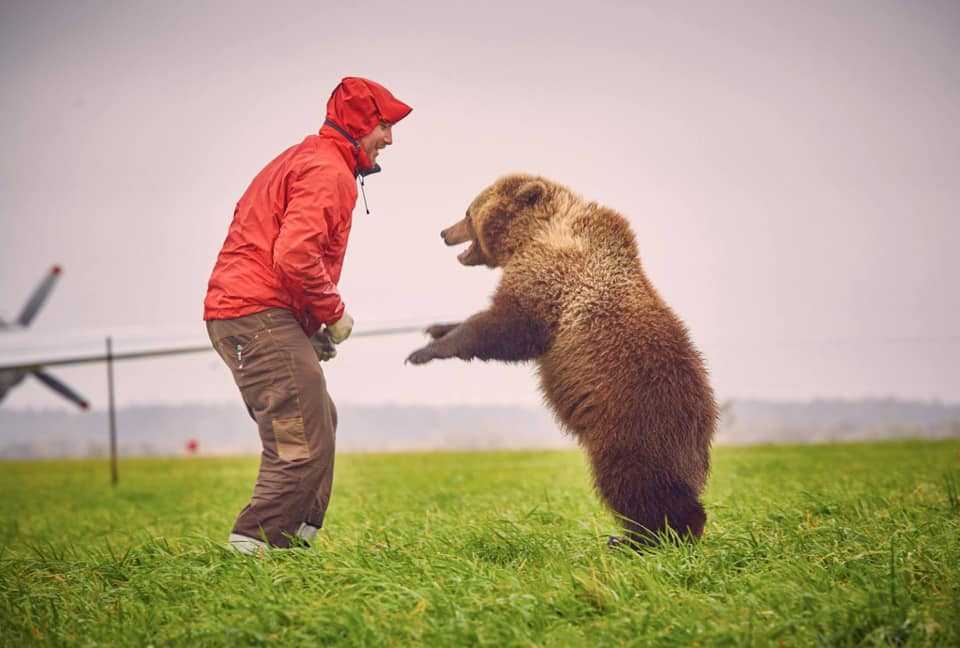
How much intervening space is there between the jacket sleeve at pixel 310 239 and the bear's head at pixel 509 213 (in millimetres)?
1297

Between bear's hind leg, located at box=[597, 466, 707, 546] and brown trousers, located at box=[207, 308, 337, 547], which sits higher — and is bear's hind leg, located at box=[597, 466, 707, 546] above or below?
below

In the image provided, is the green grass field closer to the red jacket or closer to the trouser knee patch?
the trouser knee patch

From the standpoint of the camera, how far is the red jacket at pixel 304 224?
14.5 ft

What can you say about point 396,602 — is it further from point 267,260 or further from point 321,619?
point 267,260

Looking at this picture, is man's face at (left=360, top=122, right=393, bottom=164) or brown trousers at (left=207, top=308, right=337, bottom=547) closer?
brown trousers at (left=207, top=308, right=337, bottom=547)

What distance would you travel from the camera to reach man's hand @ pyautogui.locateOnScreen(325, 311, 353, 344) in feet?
15.6

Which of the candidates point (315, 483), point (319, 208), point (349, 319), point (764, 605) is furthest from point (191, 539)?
point (764, 605)

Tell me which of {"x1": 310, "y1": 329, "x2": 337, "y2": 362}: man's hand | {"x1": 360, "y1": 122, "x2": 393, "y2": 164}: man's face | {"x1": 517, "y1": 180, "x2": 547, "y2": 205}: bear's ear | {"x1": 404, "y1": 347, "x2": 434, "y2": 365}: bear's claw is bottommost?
{"x1": 404, "y1": 347, "x2": 434, "y2": 365}: bear's claw

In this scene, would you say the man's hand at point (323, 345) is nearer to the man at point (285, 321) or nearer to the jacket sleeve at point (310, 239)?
the man at point (285, 321)

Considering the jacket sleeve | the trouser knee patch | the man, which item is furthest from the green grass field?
the jacket sleeve

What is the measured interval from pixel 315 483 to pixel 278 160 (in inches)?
73.0

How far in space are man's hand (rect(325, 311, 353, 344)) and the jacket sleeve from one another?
105 mm

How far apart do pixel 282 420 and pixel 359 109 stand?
1.85 metres

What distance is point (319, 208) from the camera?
4.45 metres
